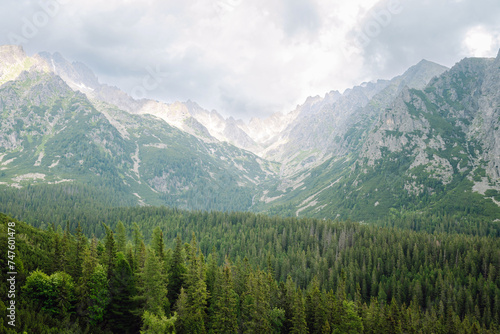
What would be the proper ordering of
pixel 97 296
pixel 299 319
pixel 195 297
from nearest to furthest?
pixel 97 296, pixel 195 297, pixel 299 319

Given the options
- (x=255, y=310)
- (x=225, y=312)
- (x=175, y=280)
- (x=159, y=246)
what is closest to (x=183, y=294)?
(x=225, y=312)

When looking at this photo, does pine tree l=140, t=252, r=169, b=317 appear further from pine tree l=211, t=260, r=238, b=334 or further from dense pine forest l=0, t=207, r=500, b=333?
pine tree l=211, t=260, r=238, b=334

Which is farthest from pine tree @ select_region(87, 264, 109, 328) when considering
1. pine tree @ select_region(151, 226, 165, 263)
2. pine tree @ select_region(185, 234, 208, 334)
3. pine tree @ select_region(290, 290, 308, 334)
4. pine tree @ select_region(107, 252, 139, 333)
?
pine tree @ select_region(290, 290, 308, 334)

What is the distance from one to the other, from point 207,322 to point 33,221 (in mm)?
191914

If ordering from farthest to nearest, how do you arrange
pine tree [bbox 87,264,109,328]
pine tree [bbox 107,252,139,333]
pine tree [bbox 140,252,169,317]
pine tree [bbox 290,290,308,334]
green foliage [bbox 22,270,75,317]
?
pine tree [bbox 290,290,308,334]
pine tree [bbox 107,252,139,333]
pine tree [bbox 140,252,169,317]
pine tree [bbox 87,264,109,328]
green foliage [bbox 22,270,75,317]

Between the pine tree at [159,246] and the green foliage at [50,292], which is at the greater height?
the pine tree at [159,246]

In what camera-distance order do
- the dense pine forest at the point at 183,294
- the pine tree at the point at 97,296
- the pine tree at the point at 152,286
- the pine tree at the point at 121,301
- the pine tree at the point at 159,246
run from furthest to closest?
the pine tree at the point at 159,246
the pine tree at the point at 121,301
the pine tree at the point at 152,286
the pine tree at the point at 97,296
the dense pine forest at the point at 183,294

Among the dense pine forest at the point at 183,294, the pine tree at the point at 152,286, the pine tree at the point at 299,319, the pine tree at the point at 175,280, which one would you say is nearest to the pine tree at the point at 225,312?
the dense pine forest at the point at 183,294

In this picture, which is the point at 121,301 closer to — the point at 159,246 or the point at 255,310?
the point at 159,246

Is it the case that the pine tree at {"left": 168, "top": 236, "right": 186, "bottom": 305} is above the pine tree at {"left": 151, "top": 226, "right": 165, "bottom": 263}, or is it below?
below

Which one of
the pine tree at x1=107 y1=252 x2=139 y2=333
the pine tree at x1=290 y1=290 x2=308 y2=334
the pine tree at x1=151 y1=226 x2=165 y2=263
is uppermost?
the pine tree at x1=151 y1=226 x2=165 y2=263

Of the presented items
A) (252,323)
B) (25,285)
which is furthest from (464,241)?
(25,285)

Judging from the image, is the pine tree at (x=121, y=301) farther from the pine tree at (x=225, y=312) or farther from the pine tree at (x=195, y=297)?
the pine tree at (x=225, y=312)

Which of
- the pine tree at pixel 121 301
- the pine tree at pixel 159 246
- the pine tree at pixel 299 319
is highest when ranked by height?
the pine tree at pixel 159 246
